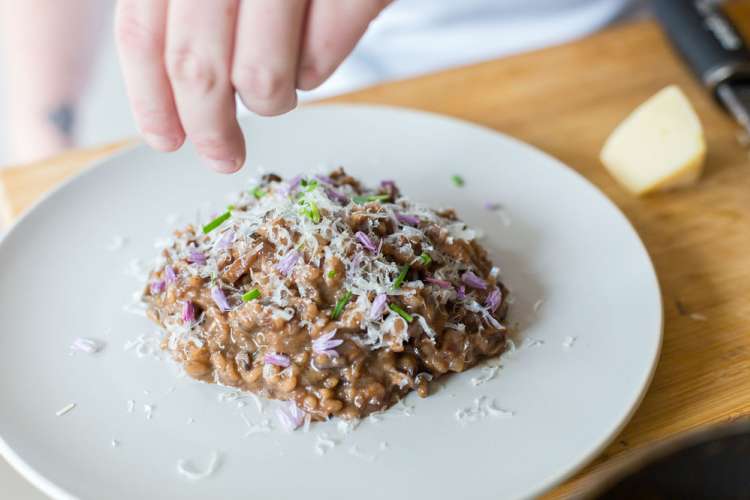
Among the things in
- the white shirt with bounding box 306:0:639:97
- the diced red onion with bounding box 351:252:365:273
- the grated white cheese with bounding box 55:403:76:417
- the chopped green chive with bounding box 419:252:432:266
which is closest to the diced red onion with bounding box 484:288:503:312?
the chopped green chive with bounding box 419:252:432:266

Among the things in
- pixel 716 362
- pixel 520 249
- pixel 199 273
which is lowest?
pixel 716 362

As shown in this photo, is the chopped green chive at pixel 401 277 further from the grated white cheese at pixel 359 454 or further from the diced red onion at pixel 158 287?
the diced red onion at pixel 158 287

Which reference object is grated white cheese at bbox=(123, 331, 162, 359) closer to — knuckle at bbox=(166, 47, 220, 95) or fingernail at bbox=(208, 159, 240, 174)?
fingernail at bbox=(208, 159, 240, 174)

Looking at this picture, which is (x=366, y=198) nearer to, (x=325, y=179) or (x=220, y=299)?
(x=325, y=179)

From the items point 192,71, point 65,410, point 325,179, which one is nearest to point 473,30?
point 325,179

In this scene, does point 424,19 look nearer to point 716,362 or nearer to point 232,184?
point 232,184

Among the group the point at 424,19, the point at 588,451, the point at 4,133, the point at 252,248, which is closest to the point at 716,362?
the point at 588,451
